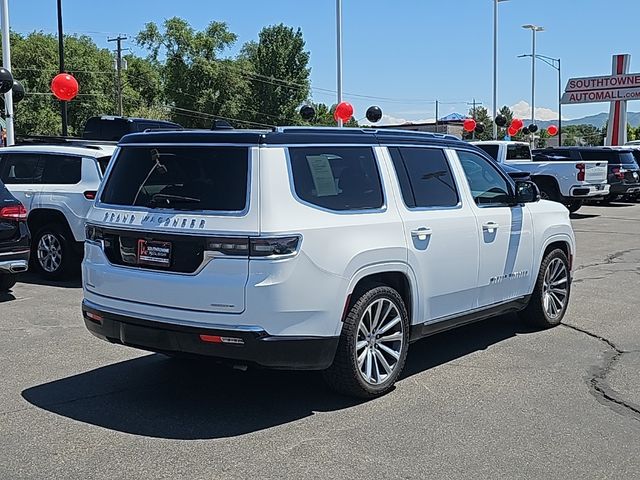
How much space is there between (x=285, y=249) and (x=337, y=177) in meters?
0.85

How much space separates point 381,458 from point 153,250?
6.44 feet

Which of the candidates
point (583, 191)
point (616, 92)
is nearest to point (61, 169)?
point (583, 191)

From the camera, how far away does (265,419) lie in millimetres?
5035

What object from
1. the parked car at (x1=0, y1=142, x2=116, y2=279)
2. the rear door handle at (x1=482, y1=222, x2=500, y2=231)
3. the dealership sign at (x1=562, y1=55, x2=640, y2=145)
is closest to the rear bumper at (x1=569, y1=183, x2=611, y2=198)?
the parked car at (x1=0, y1=142, x2=116, y2=279)

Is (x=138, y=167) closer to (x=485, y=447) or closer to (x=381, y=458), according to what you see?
(x=381, y=458)

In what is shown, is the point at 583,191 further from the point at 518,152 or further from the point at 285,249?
the point at 285,249

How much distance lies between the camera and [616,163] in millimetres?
24828

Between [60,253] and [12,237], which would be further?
[60,253]

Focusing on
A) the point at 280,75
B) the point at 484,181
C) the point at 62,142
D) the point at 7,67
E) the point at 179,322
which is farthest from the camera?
the point at 280,75

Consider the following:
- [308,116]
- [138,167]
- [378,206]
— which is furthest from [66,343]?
[308,116]

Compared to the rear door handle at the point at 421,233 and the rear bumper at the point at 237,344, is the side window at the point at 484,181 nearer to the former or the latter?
the rear door handle at the point at 421,233

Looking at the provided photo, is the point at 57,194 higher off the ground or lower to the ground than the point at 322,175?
lower

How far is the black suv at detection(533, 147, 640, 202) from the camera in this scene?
24594mm

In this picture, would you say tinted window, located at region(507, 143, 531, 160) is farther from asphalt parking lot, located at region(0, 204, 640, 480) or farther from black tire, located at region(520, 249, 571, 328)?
asphalt parking lot, located at region(0, 204, 640, 480)
